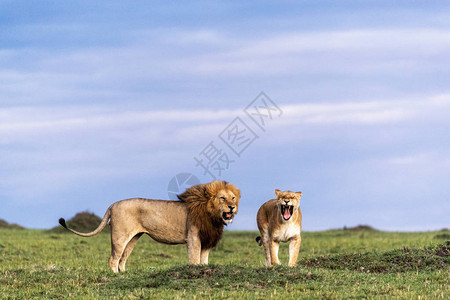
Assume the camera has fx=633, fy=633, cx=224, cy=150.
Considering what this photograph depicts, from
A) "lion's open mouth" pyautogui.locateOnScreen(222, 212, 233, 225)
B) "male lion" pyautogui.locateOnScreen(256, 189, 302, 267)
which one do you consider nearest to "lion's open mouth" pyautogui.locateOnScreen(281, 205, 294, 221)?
"male lion" pyautogui.locateOnScreen(256, 189, 302, 267)

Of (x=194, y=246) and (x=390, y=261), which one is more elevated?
(x=194, y=246)

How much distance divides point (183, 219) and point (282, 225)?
2.29 m

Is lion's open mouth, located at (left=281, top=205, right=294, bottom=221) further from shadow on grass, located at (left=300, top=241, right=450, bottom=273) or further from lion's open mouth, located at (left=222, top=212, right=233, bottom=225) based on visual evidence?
shadow on grass, located at (left=300, top=241, right=450, bottom=273)

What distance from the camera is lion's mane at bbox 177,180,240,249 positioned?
14.3 m

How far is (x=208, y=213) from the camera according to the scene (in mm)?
14281

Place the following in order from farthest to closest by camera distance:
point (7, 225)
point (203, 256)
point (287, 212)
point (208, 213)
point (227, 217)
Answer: point (7, 225)
point (203, 256)
point (287, 212)
point (208, 213)
point (227, 217)

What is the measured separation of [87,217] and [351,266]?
20712 millimetres

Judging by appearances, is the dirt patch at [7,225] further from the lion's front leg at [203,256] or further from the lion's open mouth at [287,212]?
the lion's open mouth at [287,212]

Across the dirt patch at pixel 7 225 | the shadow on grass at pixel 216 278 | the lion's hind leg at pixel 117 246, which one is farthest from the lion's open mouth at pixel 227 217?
the dirt patch at pixel 7 225

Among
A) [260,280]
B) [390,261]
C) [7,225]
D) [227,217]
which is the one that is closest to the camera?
[260,280]

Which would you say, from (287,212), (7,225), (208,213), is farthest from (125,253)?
(7,225)

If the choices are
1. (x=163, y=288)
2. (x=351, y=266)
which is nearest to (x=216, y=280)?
(x=163, y=288)

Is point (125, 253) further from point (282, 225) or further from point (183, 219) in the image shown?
point (282, 225)

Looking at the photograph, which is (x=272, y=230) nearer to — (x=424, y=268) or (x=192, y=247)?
(x=192, y=247)
